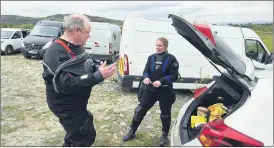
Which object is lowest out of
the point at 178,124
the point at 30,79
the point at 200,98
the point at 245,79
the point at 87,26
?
the point at 30,79

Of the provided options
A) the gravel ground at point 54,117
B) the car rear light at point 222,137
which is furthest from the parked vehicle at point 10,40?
the car rear light at point 222,137

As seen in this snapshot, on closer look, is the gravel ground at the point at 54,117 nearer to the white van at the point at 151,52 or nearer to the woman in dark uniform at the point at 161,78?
the white van at the point at 151,52

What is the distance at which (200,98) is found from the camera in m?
3.62

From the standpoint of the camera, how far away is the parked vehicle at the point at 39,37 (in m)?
15.9

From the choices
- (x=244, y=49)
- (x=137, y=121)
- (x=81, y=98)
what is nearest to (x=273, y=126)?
(x=81, y=98)

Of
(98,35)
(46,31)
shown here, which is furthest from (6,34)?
(98,35)

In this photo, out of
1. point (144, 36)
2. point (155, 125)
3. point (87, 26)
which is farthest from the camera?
point (144, 36)

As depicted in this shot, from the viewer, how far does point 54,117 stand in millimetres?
6352

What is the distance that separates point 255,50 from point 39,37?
37.6 feet

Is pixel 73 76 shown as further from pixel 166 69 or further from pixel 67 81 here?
pixel 166 69

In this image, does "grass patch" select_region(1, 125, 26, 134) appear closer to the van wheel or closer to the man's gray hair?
the man's gray hair

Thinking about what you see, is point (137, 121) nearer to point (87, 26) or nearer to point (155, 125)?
point (155, 125)

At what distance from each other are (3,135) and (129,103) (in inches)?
122

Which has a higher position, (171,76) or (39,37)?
(171,76)
